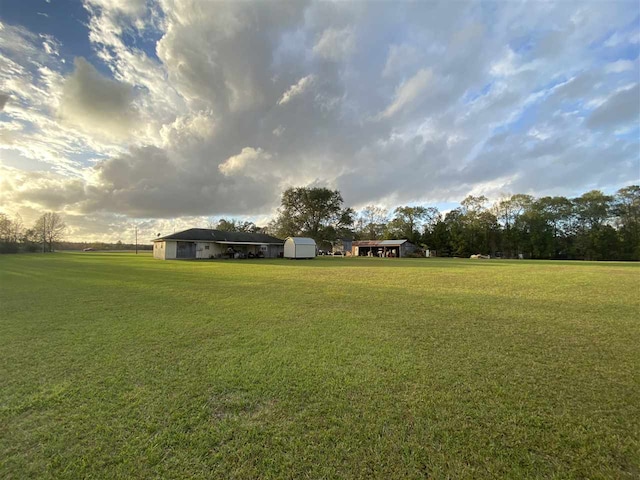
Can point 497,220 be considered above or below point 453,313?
above

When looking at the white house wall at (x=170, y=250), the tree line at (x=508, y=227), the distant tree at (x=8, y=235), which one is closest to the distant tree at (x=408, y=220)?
the tree line at (x=508, y=227)

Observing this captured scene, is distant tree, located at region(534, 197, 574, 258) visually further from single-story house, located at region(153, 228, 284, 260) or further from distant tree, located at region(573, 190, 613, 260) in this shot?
single-story house, located at region(153, 228, 284, 260)

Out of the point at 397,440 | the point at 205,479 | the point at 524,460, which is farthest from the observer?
the point at 397,440

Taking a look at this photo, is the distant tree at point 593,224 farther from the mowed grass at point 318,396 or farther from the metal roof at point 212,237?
the mowed grass at point 318,396

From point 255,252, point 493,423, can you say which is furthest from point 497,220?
point 493,423

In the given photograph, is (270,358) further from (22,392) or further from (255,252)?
(255,252)

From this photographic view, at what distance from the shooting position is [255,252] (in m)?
36.6

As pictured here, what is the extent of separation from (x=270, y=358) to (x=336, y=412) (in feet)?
5.04

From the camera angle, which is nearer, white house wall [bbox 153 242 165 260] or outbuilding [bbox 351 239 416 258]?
white house wall [bbox 153 242 165 260]

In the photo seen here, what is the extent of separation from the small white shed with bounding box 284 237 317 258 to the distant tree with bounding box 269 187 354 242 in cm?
1163

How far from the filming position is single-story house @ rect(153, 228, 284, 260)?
29969 mm

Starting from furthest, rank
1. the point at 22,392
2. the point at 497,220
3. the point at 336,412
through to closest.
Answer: the point at 497,220 → the point at 22,392 → the point at 336,412

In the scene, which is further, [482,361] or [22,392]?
[482,361]

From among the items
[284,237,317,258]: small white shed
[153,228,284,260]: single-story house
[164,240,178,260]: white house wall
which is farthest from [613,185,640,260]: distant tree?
[164,240,178,260]: white house wall
